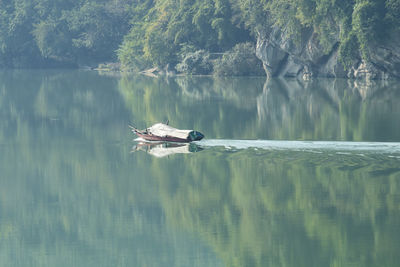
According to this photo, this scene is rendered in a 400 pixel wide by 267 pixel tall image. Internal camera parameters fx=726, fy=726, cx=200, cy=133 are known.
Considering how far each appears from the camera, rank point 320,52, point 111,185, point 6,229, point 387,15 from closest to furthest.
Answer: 1. point 6,229
2. point 111,185
3. point 387,15
4. point 320,52

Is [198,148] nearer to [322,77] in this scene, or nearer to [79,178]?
[79,178]

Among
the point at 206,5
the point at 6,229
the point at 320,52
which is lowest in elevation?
the point at 6,229

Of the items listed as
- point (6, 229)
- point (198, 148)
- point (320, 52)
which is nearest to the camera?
point (6, 229)

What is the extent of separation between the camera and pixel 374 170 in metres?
19.8

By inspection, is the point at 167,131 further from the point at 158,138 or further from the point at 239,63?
the point at 239,63

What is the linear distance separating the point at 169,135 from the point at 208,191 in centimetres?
795

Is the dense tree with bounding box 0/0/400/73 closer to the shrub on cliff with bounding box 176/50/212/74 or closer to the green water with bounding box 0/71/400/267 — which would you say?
the shrub on cliff with bounding box 176/50/212/74

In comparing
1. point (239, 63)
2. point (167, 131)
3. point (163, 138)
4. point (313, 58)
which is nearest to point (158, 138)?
point (163, 138)

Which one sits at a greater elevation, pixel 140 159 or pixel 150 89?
pixel 150 89

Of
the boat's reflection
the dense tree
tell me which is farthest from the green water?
the dense tree

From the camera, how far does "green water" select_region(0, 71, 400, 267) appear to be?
13688 mm

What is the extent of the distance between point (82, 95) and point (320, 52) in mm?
22079

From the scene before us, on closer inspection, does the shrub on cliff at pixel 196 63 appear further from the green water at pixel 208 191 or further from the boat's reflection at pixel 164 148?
the boat's reflection at pixel 164 148

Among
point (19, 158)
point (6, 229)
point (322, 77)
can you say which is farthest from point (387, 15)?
point (6, 229)
